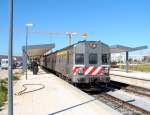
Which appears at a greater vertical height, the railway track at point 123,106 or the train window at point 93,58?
the train window at point 93,58

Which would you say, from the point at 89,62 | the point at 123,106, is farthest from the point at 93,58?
the point at 123,106

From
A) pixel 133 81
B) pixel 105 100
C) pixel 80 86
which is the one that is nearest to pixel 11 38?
pixel 105 100

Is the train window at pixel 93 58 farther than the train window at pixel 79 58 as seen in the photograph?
Yes

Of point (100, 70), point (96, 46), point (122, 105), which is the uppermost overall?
point (96, 46)

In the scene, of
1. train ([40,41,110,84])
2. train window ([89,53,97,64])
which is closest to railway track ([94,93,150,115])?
train ([40,41,110,84])

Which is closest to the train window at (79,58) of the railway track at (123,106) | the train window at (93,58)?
the train window at (93,58)

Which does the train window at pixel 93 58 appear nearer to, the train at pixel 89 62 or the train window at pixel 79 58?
the train at pixel 89 62

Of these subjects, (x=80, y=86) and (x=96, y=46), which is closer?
(x=96, y=46)

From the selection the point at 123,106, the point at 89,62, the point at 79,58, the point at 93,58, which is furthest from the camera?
the point at 93,58

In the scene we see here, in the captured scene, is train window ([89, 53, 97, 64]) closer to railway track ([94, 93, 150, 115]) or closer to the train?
the train

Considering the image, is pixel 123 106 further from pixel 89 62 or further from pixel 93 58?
pixel 93 58

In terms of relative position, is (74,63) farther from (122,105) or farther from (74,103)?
(74,103)

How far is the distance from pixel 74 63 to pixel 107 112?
9418mm

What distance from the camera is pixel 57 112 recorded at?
1158 cm
